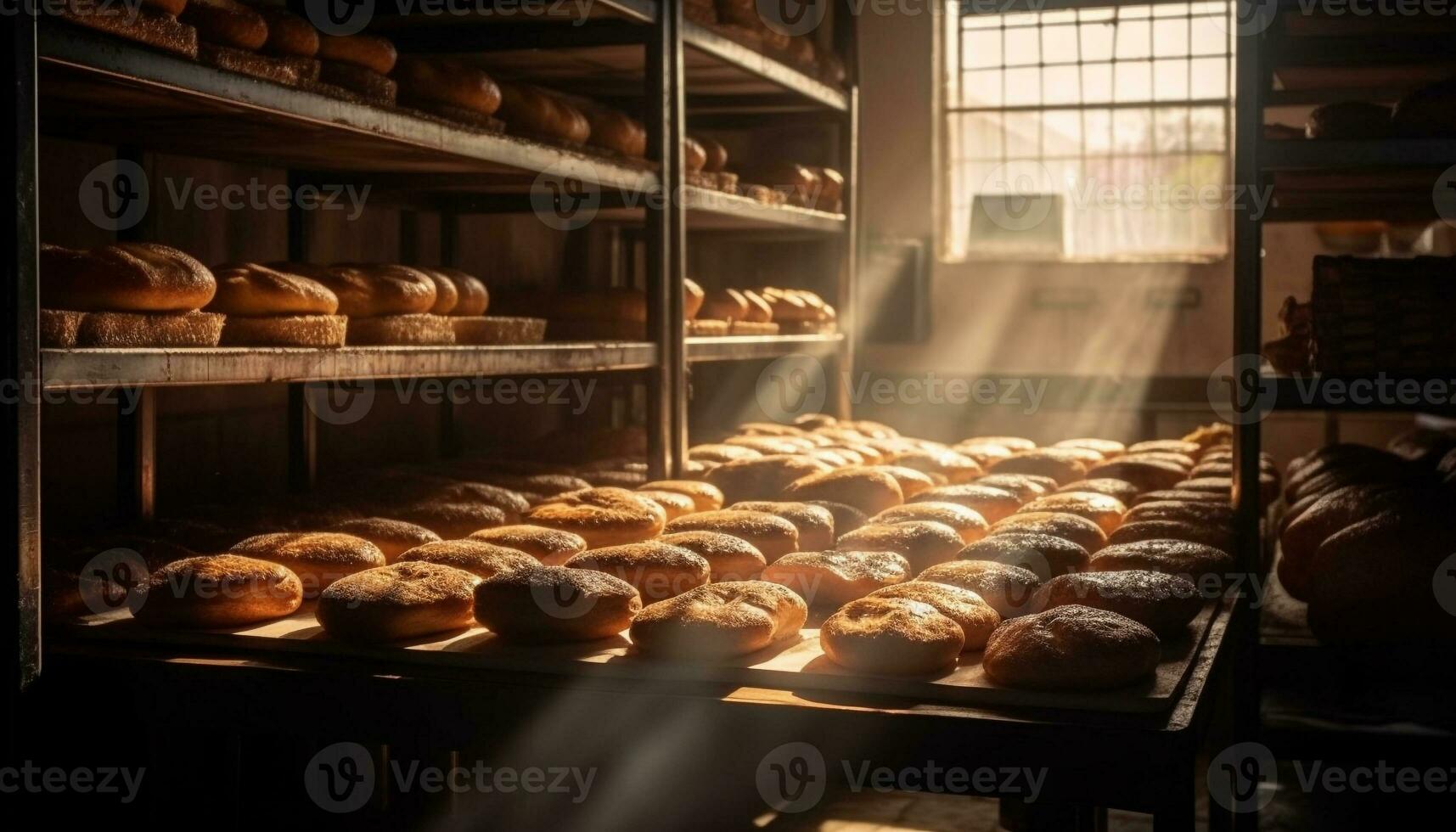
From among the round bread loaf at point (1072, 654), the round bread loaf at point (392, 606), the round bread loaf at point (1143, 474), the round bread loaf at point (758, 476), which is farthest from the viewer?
the round bread loaf at point (1143, 474)

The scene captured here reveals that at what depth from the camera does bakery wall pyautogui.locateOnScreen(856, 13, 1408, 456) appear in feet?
24.5

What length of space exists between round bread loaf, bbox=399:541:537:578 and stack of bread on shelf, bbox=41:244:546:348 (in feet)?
1.43

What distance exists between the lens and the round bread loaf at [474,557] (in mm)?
2207

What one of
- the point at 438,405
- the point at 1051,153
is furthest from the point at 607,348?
the point at 1051,153

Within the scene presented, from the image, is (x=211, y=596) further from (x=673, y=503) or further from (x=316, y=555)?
(x=673, y=503)

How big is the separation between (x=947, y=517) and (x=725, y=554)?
2.00 feet

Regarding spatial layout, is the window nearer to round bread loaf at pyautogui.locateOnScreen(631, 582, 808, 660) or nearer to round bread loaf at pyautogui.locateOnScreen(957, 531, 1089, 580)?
round bread loaf at pyautogui.locateOnScreen(957, 531, 1089, 580)

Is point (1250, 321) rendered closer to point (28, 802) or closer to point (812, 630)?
point (812, 630)

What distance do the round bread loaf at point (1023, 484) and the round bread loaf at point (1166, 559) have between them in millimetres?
805

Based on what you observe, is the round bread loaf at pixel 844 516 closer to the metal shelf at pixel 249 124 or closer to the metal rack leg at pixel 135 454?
the metal shelf at pixel 249 124

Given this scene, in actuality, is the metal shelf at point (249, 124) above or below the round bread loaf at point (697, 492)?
above

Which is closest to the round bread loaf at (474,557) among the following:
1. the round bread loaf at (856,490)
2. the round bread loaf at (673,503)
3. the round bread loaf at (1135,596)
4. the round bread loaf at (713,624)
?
the round bread loaf at (713,624)

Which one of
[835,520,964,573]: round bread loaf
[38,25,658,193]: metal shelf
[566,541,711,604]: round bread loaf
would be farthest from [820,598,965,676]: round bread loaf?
[38,25,658,193]: metal shelf

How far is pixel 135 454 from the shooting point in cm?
294
